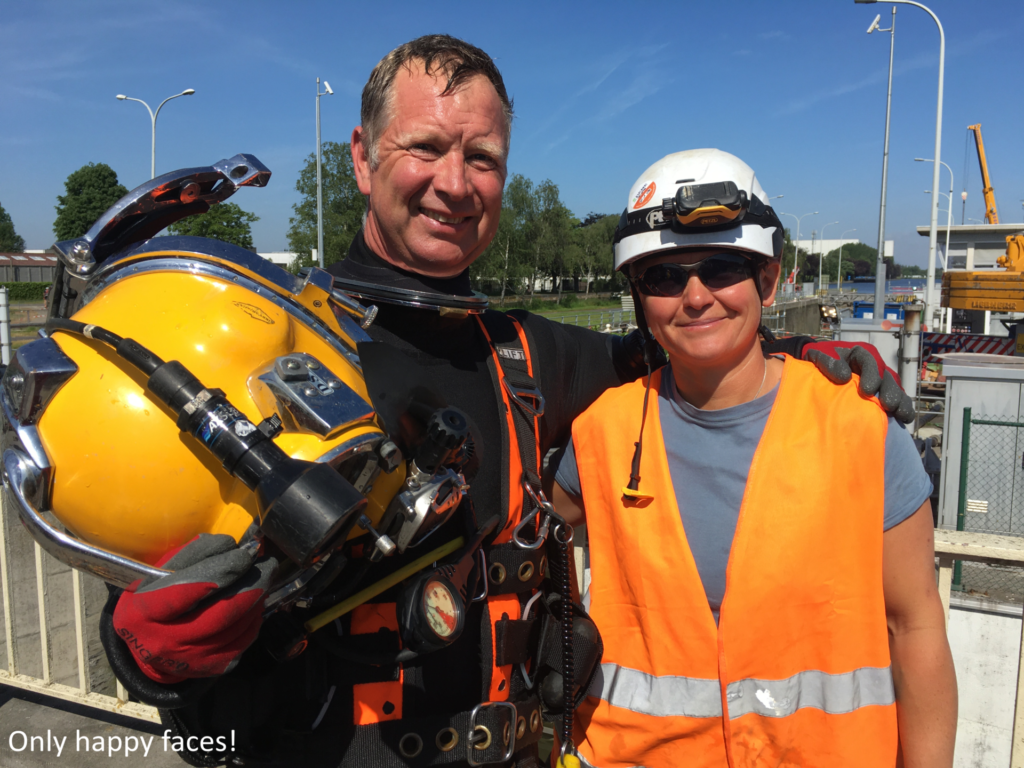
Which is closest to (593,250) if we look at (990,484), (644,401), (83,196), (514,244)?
(514,244)

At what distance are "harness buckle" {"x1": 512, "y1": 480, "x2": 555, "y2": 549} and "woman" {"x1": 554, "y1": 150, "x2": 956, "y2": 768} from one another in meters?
0.23

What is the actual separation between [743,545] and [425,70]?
1549mm

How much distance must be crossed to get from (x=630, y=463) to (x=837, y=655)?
28.2 inches

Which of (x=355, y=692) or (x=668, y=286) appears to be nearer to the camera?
(x=355, y=692)

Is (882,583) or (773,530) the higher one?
(773,530)

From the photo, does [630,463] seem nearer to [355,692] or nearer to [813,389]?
[813,389]

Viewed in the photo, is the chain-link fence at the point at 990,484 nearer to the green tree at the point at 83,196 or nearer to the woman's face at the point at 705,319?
the woman's face at the point at 705,319

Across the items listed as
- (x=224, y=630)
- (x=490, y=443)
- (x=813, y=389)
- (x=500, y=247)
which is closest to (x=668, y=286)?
(x=813, y=389)

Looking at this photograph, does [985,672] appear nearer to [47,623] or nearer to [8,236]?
[47,623]

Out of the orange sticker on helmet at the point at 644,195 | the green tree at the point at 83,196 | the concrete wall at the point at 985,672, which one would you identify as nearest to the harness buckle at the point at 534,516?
the orange sticker on helmet at the point at 644,195

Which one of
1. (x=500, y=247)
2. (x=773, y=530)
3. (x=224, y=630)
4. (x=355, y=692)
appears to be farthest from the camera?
(x=500, y=247)

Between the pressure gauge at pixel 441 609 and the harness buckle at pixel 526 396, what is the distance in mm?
604

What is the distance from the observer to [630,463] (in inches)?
78.4

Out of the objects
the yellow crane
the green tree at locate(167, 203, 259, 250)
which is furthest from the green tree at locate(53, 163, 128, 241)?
the yellow crane
